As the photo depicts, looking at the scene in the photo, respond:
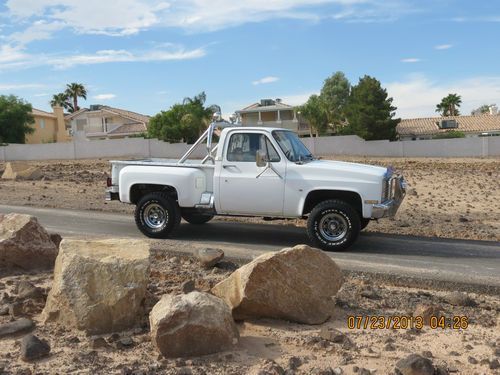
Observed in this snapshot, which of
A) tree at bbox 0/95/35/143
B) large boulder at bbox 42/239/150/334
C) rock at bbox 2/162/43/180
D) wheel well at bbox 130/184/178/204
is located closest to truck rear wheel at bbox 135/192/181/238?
wheel well at bbox 130/184/178/204

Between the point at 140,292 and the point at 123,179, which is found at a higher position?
the point at 123,179

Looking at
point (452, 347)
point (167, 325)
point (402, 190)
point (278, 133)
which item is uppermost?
point (278, 133)

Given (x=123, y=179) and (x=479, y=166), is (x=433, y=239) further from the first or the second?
(x=479, y=166)

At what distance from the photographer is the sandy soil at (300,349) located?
4.97 m

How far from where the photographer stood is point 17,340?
5.64m

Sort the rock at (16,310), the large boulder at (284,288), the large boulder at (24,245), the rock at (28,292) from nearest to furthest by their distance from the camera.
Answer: the large boulder at (284,288), the rock at (16,310), the rock at (28,292), the large boulder at (24,245)

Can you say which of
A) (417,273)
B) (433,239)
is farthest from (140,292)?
(433,239)

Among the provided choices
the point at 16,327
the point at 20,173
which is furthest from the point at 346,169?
the point at 20,173

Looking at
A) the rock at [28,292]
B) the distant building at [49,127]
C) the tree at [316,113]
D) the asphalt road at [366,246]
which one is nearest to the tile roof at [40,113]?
the distant building at [49,127]

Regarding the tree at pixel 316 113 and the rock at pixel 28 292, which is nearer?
the rock at pixel 28 292

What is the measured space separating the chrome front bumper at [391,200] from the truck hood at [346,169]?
0.26 m

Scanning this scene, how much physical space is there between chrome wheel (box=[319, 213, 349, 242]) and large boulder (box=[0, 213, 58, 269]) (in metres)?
4.30

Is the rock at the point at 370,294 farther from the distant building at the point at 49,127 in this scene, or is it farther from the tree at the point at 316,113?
the distant building at the point at 49,127

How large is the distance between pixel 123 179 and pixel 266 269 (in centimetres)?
567
